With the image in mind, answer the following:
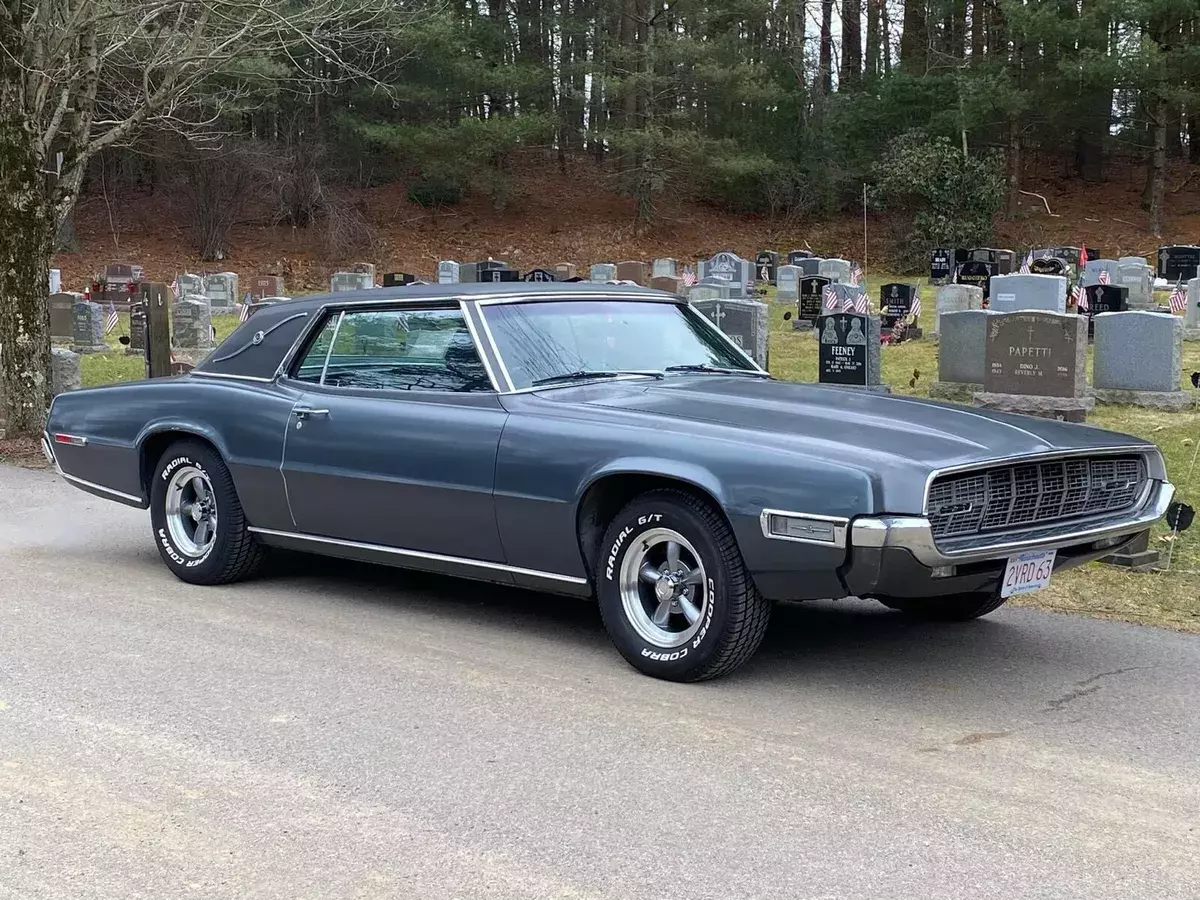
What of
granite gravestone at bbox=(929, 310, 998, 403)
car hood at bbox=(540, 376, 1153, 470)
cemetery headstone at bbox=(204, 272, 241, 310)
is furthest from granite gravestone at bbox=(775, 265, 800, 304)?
car hood at bbox=(540, 376, 1153, 470)

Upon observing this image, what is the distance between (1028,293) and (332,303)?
14051 mm

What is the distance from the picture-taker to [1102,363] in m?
13.7

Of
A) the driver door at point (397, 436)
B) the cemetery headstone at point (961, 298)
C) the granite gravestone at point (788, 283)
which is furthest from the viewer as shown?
the granite gravestone at point (788, 283)

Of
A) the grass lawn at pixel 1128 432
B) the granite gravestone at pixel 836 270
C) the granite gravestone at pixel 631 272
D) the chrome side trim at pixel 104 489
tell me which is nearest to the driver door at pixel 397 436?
the chrome side trim at pixel 104 489

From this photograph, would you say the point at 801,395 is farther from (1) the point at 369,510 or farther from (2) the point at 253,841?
(2) the point at 253,841

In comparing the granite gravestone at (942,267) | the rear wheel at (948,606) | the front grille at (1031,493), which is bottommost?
the rear wheel at (948,606)

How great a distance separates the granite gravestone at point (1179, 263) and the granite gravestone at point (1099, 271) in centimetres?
225

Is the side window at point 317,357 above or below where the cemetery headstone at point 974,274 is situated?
below

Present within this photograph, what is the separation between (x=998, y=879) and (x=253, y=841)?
2015 millimetres

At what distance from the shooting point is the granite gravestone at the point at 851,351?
488 inches

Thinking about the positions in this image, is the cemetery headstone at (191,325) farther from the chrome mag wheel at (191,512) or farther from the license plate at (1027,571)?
the license plate at (1027,571)

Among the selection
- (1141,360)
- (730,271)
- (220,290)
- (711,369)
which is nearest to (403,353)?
(711,369)

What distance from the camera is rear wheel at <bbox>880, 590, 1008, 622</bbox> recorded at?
19.6 ft

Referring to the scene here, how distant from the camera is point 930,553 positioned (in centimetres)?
451
